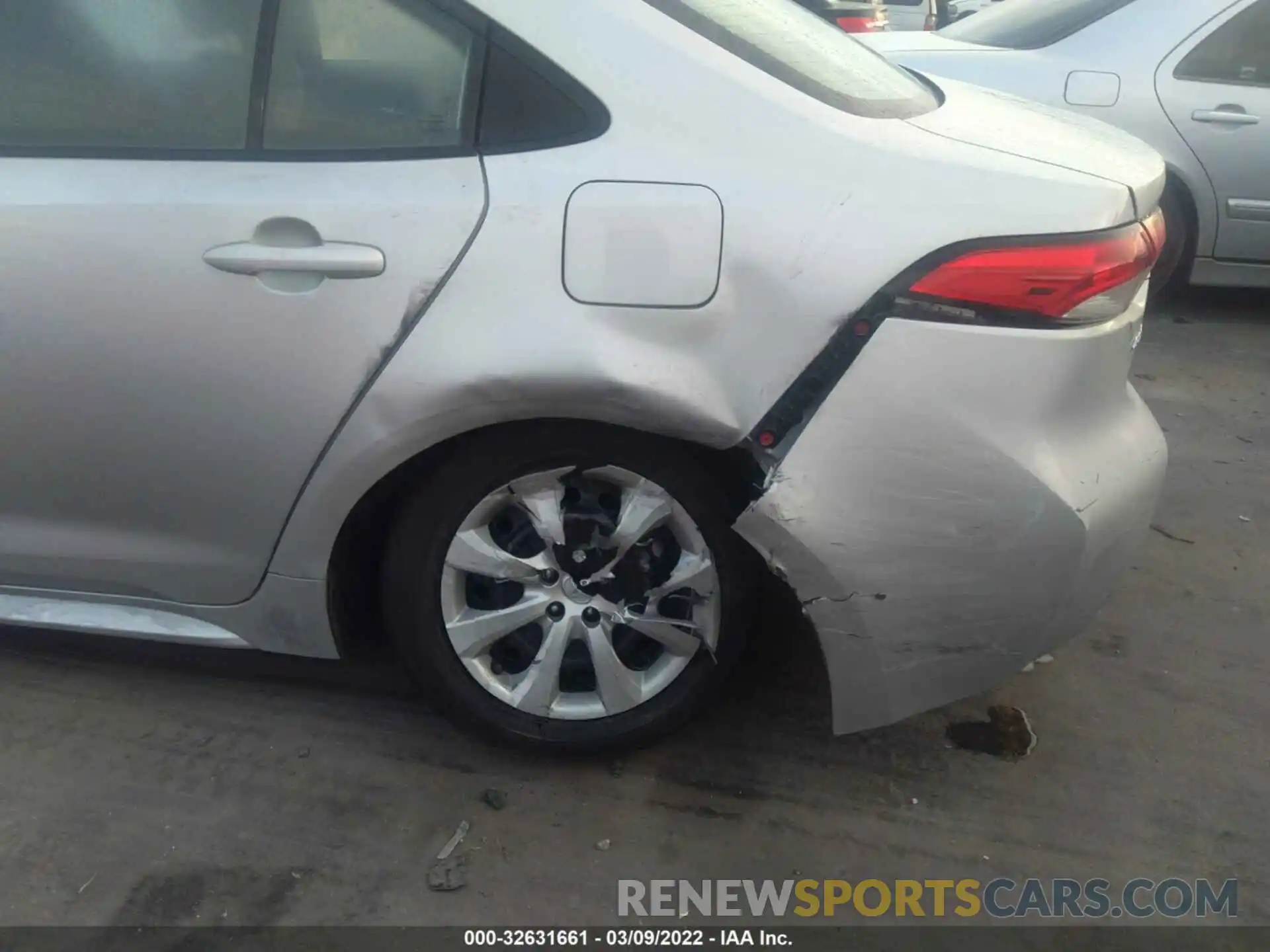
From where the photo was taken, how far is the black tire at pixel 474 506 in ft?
7.00

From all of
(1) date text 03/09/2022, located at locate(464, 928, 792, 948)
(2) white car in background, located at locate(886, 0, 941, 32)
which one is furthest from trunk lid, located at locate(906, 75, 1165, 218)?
(2) white car in background, located at locate(886, 0, 941, 32)

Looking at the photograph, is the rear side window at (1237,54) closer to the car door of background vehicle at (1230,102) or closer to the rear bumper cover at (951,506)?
the car door of background vehicle at (1230,102)

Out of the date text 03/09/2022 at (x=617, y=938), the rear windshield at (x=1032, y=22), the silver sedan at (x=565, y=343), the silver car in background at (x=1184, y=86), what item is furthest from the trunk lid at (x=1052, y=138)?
the rear windshield at (x=1032, y=22)

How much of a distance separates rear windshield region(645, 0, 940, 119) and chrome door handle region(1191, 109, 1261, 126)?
3113 mm

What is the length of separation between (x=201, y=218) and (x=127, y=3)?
1.55 feet

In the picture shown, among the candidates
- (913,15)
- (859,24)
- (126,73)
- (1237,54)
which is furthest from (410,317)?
(913,15)

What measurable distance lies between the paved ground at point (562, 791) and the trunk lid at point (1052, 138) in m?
1.17

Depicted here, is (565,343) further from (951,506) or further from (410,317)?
(951,506)

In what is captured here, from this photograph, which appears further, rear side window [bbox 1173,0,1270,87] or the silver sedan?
rear side window [bbox 1173,0,1270,87]

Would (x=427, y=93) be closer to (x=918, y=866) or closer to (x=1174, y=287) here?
(x=918, y=866)

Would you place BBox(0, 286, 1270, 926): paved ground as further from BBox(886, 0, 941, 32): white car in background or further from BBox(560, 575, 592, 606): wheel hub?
BBox(886, 0, 941, 32): white car in background

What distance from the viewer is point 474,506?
2195 mm

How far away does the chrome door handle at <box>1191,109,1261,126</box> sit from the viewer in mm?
5043

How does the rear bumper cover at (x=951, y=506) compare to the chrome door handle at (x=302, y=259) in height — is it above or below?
below
